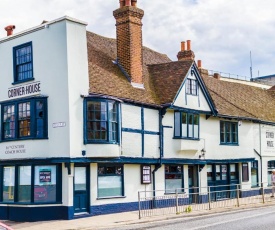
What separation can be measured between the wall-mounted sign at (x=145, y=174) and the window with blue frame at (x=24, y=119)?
228 inches

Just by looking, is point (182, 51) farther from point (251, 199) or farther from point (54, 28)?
point (54, 28)

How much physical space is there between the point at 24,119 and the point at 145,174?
22.8ft

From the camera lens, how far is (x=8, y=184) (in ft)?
75.9

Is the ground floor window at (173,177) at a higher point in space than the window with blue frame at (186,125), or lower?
lower

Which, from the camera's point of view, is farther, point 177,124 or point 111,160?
point 177,124

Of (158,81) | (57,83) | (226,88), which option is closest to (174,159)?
(158,81)

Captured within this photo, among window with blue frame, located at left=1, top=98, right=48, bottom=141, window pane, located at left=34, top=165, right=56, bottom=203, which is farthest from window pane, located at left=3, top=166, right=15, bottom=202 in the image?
window pane, located at left=34, top=165, right=56, bottom=203

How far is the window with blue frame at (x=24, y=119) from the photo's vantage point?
867 inches

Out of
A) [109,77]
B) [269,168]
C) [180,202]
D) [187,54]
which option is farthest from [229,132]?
[109,77]

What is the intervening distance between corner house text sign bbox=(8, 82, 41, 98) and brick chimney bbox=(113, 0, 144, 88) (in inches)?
222

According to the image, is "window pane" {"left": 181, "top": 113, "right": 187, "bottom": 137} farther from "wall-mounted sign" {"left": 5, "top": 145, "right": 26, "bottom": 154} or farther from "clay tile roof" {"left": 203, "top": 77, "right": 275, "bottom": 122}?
"wall-mounted sign" {"left": 5, "top": 145, "right": 26, "bottom": 154}

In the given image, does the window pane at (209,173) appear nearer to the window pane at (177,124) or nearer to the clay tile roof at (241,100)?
the clay tile roof at (241,100)

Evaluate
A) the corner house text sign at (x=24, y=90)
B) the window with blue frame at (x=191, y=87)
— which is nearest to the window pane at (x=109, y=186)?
the corner house text sign at (x=24, y=90)

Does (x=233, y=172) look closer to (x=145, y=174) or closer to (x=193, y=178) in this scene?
(x=193, y=178)
